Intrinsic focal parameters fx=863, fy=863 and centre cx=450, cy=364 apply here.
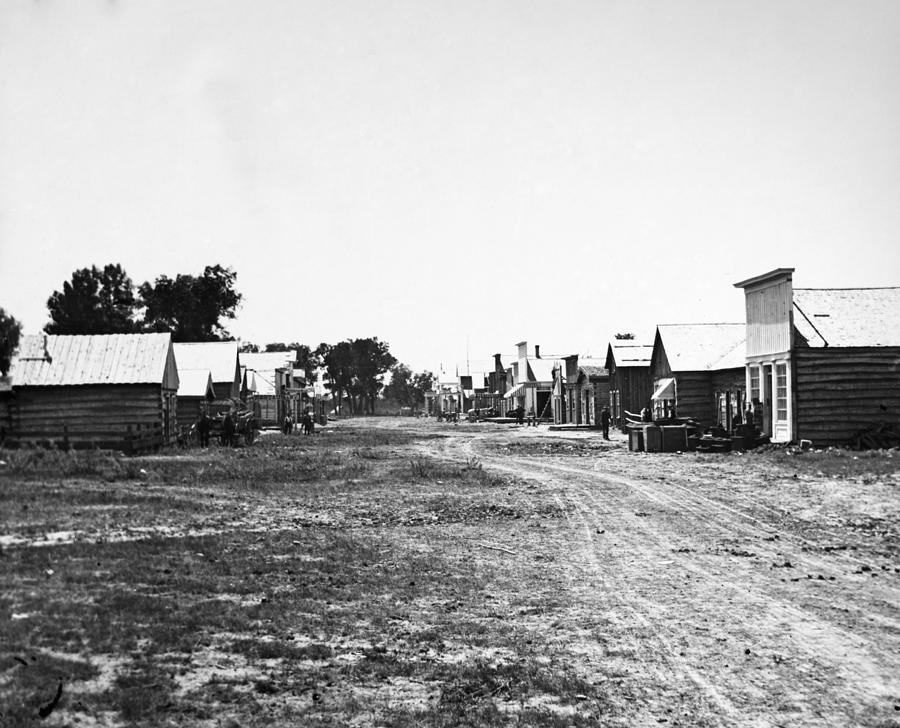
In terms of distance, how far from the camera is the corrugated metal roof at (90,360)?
1374 inches

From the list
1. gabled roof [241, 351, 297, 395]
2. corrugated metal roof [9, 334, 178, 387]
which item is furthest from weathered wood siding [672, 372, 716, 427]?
gabled roof [241, 351, 297, 395]

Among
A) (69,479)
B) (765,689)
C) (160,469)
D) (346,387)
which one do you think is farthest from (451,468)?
(346,387)

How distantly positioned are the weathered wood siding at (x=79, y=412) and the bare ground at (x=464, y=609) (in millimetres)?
18491

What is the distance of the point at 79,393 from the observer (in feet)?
115

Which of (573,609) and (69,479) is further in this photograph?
(69,479)

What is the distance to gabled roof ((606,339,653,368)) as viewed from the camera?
51150mm

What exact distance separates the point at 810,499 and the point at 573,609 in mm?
10267

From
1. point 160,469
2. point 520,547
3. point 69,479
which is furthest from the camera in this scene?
point 160,469

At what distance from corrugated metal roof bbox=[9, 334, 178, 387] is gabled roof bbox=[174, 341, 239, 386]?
16053mm

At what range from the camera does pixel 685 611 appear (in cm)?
918

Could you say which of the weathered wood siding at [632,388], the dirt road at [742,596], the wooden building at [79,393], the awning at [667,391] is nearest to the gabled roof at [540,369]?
the weathered wood siding at [632,388]

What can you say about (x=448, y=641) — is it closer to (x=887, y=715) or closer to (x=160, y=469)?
(x=887, y=715)

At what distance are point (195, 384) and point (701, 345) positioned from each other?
2770 centimetres

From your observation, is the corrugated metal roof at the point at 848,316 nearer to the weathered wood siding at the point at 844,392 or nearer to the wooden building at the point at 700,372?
the weathered wood siding at the point at 844,392
